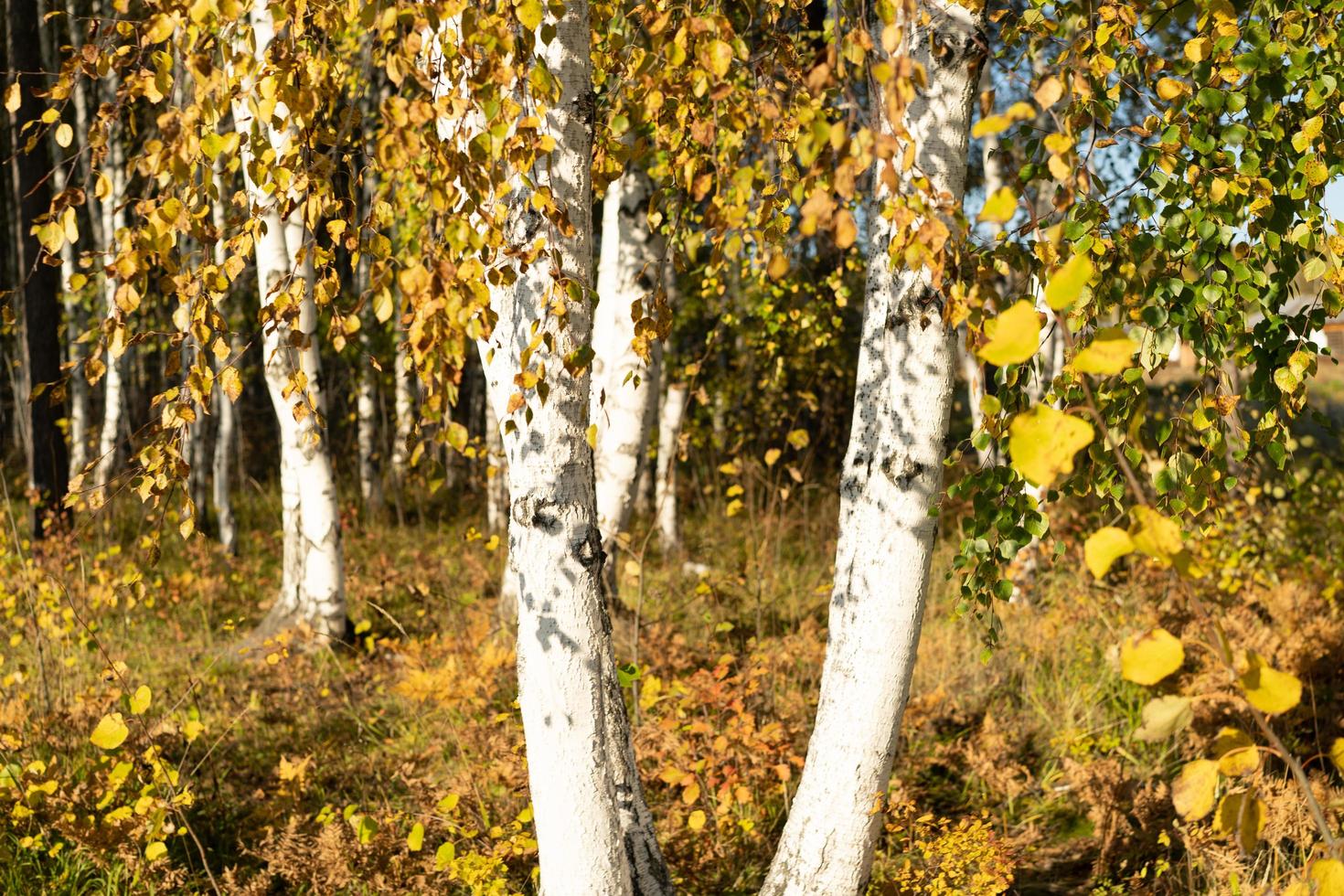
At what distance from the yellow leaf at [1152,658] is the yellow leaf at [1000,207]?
52 cm

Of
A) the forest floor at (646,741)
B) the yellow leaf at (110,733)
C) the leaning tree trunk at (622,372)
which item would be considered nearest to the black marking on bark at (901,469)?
the forest floor at (646,741)

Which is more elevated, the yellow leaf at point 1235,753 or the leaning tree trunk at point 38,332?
the leaning tree trunk at point 38,332

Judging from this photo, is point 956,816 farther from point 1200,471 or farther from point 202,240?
point 202,240

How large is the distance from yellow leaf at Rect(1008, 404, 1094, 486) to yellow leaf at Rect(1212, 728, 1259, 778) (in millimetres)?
382

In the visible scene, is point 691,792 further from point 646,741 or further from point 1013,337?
point 1013,337

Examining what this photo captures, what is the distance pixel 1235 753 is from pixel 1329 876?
18 cm

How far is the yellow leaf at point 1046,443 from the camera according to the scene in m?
1.11

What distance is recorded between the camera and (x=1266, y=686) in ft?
3.76

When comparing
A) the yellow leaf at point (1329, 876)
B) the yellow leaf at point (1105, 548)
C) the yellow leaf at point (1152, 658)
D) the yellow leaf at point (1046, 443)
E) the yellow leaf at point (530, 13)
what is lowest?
the yellow leaf at point (1329, 876)

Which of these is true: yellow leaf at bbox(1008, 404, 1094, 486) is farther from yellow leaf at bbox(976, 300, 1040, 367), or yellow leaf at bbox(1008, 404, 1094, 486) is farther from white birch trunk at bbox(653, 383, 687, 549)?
white birch trunk at bbox(653, 383, 687, 549)

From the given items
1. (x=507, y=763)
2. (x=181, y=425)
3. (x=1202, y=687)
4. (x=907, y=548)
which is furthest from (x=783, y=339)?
(x=181, y=425)

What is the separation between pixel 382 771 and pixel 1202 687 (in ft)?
9.75

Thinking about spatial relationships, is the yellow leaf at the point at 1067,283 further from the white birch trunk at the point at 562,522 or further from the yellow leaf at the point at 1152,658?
the white birch trunk at the point at 562,522

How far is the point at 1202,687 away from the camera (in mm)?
3416
